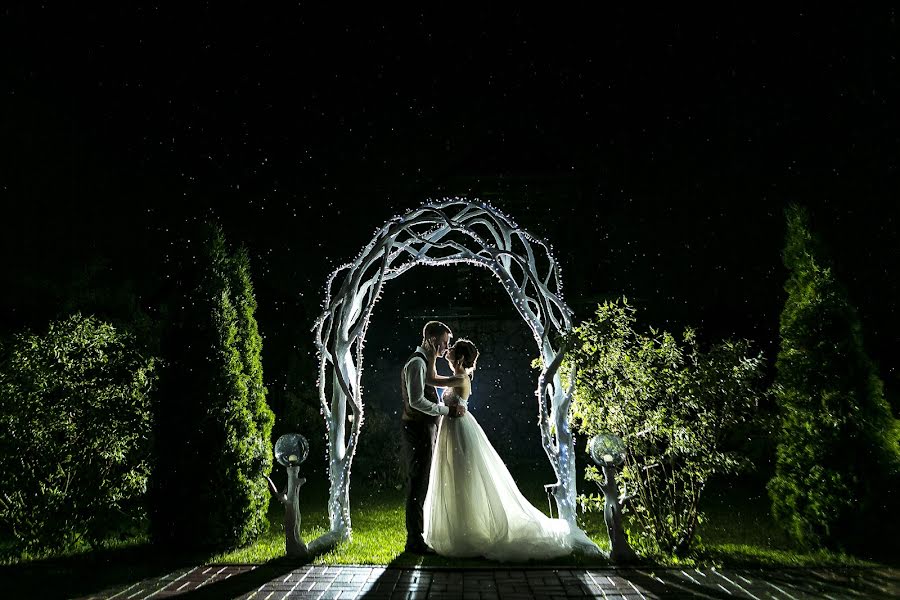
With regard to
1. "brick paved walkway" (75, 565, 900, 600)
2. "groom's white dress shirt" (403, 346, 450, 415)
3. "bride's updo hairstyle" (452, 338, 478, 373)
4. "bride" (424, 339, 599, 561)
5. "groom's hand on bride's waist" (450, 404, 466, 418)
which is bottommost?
"brick paved walkway" (75, 565, 900, 600)

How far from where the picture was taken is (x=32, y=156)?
1267 cm

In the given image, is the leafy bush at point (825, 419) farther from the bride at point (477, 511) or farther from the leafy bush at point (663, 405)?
the bride at point (477, 511)

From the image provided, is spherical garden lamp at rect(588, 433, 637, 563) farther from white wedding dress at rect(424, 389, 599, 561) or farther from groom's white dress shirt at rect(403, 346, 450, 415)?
groom's white dress shirt at rect(403, 346, 450, 415)

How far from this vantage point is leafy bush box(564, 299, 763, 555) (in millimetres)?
5668

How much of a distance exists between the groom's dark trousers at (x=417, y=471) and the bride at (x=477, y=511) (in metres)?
0.09

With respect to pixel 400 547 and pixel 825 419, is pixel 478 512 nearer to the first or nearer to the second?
pixel 400 547

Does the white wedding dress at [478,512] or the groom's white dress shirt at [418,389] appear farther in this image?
the groom's white dress shirt at [418,389]

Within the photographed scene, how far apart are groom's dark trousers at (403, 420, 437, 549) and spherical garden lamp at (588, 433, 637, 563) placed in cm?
155

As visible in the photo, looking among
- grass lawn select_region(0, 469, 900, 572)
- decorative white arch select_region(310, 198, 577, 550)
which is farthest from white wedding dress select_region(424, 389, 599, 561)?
decorative white arch select_region(310, 198, 577, 550)

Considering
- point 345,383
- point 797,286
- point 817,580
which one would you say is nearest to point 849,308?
point 797,286

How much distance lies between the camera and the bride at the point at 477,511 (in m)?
5.51

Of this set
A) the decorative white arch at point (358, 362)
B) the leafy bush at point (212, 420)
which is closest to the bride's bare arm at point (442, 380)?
the decorative white arch at point (358, 362)

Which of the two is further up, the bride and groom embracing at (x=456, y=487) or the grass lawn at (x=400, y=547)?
the bride and groom embracing at (x=456, y=487)

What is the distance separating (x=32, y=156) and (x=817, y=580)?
1490 centimetres
